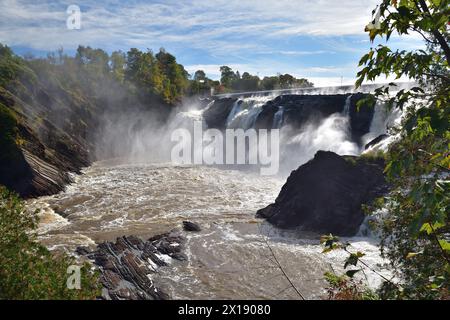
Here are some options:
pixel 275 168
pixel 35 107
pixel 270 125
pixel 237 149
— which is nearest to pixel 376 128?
pixel 275 168

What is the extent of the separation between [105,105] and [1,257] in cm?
5481

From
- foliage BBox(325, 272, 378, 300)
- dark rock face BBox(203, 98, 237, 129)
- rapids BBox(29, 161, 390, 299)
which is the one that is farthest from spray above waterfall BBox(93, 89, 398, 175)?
foliage BBox(325, 272, 378, 300)

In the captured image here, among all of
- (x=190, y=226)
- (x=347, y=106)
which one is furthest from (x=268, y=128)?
(x=190, y=226)

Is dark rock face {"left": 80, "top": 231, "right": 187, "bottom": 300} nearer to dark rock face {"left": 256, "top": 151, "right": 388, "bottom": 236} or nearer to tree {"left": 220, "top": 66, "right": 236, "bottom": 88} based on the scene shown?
dark rock face {"left": 256, "top": 151, "right": 388, "bottom": 236}

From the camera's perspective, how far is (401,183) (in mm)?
7949

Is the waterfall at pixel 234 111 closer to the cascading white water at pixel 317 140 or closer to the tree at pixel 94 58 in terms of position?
the cascading white water at pixel 317 140

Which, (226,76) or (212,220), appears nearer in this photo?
(212,220)

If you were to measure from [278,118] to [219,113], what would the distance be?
13.6 metres

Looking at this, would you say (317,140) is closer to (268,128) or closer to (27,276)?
(268,128)

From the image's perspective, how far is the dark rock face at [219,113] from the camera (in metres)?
52.2

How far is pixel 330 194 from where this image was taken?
65.6 ft

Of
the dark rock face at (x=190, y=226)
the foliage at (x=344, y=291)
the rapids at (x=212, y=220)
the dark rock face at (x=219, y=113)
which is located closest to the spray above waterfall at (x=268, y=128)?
the dark rock face at (x=219, y=113)

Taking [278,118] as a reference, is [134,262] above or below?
below
